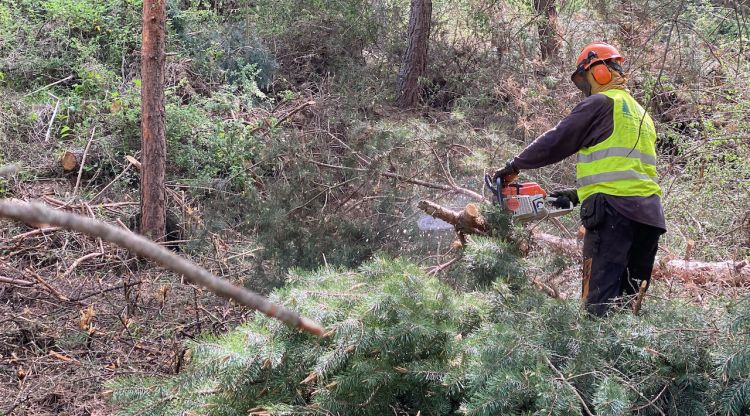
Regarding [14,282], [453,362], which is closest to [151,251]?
[453,362]

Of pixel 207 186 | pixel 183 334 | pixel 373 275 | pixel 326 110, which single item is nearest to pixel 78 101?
pixel 207 186

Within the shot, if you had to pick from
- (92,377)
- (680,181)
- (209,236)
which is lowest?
(92,377)

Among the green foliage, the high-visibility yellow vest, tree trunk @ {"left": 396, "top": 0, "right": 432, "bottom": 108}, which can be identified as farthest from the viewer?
tree trunk @ {"left": 396, "top": 0, "right": 432, "bottom": 108}

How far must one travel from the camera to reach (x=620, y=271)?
4234 mm

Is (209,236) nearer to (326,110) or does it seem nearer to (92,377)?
(92,377)

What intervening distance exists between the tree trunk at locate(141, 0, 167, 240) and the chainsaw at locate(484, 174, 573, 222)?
357 cm

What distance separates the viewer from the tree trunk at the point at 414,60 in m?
10.3

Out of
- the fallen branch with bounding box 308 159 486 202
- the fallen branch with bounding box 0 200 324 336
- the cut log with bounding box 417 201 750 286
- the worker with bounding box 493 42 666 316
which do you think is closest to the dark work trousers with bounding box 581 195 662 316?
the worker with bounding box 493 42 666 316

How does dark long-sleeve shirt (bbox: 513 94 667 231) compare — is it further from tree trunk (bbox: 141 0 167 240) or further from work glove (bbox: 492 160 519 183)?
tree trunk (bbox: 141 0 167 240)

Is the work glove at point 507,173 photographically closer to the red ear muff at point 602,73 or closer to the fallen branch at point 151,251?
the red ear muff at point 602,73

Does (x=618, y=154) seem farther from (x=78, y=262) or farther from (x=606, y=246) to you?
(x=78, y=262)

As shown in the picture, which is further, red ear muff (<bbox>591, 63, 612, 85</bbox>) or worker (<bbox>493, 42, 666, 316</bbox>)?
red ear muff (<bbox>591, 63, 612, 85</bbox>)

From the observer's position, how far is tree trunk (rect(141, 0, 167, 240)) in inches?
259

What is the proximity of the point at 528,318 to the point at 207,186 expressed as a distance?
4854 millimetres
